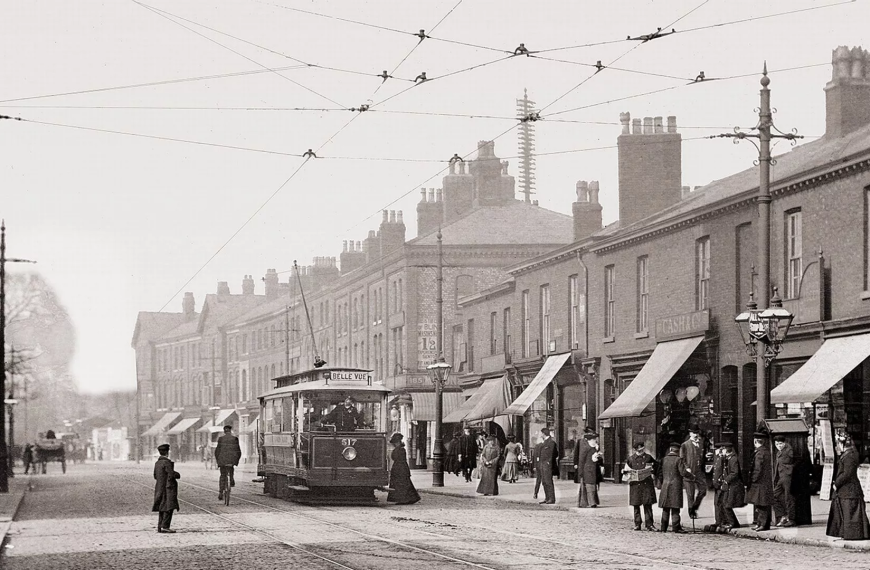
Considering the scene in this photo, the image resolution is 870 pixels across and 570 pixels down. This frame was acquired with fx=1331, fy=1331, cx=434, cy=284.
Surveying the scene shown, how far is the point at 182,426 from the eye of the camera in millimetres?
99375

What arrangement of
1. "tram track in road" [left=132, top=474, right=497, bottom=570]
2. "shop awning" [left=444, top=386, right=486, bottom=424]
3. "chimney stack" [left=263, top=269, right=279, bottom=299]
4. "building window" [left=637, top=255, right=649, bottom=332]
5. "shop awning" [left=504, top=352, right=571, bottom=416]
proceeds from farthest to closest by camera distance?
"chimney stack" [left=263, top=269, right=279, bottom=299]
"shop awning" [left=444, top=386, right=486, bottom=424]
"shop awning" [left=504, top=352, right=571, bottom=416]
"building window" [left=637, top=255, right=649, bottom=332]
"tram track in road" [left=132, top=474, right=497, bottom=570]

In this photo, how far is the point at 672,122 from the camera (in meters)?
38.8

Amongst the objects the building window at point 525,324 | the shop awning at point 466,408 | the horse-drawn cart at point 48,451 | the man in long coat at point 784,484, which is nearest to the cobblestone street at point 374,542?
the man in long coat at point 784,484

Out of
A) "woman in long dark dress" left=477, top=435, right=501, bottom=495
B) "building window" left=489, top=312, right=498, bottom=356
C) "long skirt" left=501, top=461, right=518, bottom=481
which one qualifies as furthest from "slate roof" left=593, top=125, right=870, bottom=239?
"building window" left=489, top=312, right=498, bottom=356

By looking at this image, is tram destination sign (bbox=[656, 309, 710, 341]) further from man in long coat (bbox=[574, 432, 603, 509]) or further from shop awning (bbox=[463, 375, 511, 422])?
shop awning (bbox=[463, 375, 511, 422])

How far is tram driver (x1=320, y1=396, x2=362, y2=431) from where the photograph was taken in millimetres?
27781

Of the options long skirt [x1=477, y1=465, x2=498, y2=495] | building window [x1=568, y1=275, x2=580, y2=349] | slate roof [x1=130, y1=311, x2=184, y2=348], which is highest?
slate roof [x1=130, y1=311, x2=184, y2=348]

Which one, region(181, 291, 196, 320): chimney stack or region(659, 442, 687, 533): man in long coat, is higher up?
region(181, 291, 196, 320): chimney stack

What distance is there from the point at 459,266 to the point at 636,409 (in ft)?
87.3

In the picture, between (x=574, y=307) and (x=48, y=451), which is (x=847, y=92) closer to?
(x=574, y=307)

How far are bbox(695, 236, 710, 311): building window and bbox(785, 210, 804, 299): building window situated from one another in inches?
133

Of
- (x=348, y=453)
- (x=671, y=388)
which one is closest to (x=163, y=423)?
(x=671, y=388)

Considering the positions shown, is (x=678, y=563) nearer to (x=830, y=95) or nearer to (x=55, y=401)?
(x=830, y=95)

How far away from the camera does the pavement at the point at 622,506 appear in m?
18.7
